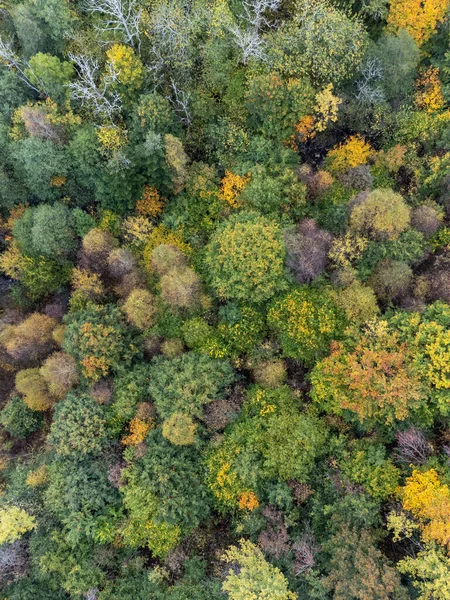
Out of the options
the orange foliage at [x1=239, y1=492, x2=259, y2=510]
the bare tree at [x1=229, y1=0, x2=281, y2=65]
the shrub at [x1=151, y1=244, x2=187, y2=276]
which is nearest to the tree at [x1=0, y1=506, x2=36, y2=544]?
the orange foliage at [x1=239, y1=492, x2=259, y2=510]

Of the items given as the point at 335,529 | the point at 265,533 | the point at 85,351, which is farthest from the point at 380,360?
the point at 85,351

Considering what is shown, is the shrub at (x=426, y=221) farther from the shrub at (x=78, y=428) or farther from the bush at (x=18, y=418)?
the bush at (x=18, y=418)

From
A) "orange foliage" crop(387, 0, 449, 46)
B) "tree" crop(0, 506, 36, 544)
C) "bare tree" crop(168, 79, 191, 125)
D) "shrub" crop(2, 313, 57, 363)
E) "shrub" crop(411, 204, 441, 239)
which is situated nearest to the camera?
"tree" crop(0, 506, 36, 544)

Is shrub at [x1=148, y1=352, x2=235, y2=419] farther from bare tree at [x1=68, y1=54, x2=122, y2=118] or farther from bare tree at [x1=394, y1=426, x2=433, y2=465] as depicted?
bare tree at [x1=68, y1=54, x2=122, y2=118]

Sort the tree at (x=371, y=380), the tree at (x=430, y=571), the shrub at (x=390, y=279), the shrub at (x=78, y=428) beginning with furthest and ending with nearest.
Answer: the shrub at (x=78, y=428)
the shrub at (x=390, y=279)
the tree at (x=371, y=380)
the tree at (x=430, y=571)

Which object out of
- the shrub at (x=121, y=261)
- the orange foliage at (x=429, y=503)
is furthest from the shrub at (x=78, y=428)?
the orange foliage at (x=429, y=503)

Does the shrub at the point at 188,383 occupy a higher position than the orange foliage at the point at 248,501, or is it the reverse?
the shrub at the point at 188,383

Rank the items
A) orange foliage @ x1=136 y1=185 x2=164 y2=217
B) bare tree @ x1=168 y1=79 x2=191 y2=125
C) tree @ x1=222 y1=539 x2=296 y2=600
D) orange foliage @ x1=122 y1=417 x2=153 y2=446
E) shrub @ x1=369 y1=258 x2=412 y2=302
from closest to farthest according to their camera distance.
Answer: tree @ x1=222 y1=539 x2=296 y2=600 → shrub @ x1=369 y1=258 x2=412 y2=302 → orange foliage @ x1=122 y1=417 x2=153 y2=446 → bare tree @ x1=168 y1=79 x2=191 y2=125 → orange foliage @ x1=136 y1=185 x2=164 y2=217
